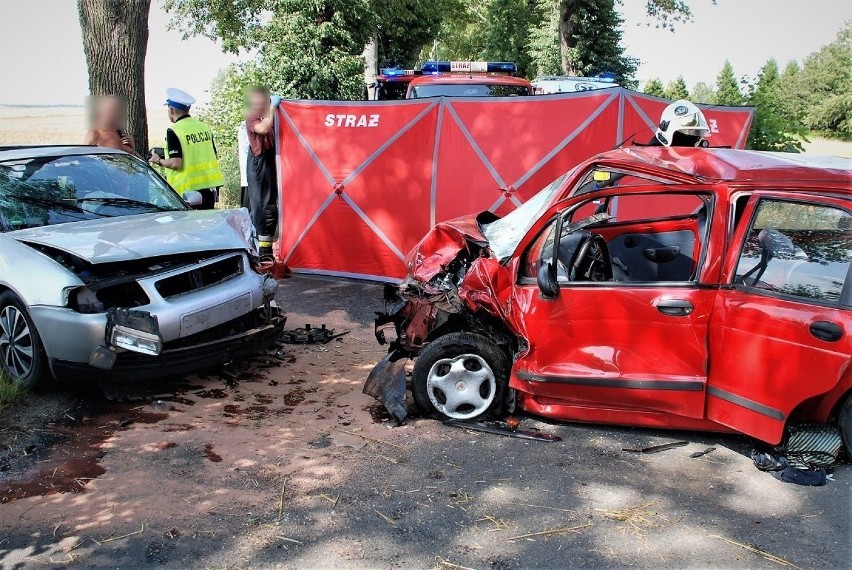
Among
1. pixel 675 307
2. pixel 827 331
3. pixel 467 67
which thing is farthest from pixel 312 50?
pixel 827 331

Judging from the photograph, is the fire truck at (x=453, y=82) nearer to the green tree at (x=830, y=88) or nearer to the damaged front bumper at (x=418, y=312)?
the damaged front bumper at (x=418, y=312)

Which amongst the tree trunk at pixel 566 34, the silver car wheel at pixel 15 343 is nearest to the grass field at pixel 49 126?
the tree trunk at pixel 566 34

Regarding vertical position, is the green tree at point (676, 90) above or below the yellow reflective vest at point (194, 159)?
above

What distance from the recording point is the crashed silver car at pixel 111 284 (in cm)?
465

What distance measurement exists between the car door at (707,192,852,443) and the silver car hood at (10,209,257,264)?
11.4 ft

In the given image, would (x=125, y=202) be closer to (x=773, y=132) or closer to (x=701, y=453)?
(x=701, y=453)

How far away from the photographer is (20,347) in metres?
4.98

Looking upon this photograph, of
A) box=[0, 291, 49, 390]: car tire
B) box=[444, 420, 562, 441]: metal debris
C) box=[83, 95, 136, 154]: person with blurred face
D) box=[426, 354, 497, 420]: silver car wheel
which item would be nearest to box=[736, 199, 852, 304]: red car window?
box=[444, 420, 562, 441]: metal debris

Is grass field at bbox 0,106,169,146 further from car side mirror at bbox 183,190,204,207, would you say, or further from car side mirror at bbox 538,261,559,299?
car side mirror at bbox 538,261,559,299

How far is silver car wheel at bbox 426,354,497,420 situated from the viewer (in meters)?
4.73

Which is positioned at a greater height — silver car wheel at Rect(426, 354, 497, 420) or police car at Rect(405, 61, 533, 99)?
police car at Rect(405, 61, 533, 99)

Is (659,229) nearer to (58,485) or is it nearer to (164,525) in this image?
(164,525)

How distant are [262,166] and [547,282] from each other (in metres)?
5.89

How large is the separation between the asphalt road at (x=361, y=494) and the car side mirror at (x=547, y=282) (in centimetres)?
95
